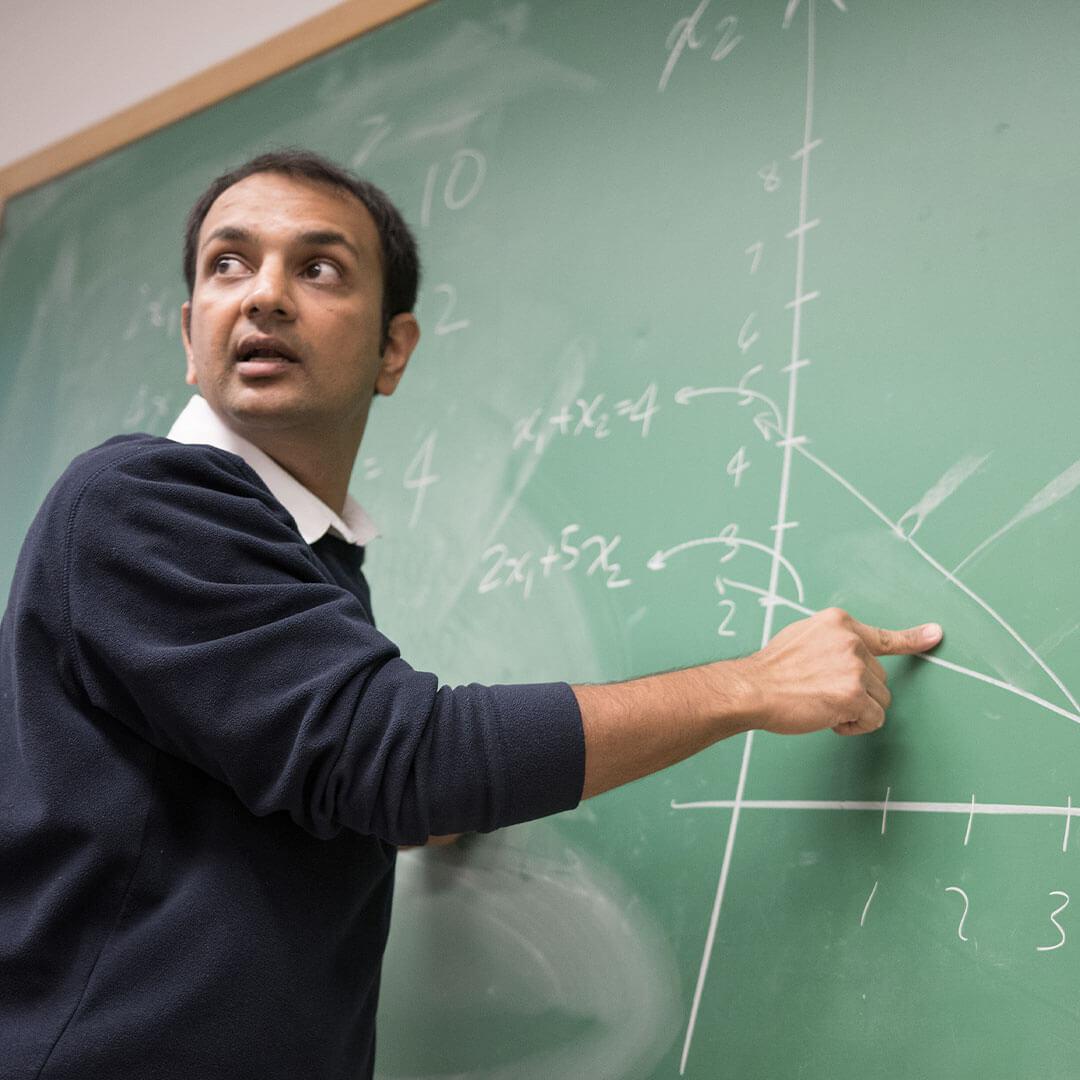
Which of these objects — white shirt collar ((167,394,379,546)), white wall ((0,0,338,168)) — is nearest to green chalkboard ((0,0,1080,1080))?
white shirt collar ((167,394,379,546))

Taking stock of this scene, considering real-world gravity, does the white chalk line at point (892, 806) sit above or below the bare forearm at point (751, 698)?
below

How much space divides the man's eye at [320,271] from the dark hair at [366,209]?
74 millimetres

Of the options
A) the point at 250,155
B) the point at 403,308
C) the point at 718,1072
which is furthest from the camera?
the point at 250,155

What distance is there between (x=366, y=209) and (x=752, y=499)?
1.40 ft

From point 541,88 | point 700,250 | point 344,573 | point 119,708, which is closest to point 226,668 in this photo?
point 119,708

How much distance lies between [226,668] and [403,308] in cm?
55

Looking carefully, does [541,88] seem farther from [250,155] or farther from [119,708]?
[119,708]

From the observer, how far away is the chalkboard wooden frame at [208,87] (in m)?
1.50

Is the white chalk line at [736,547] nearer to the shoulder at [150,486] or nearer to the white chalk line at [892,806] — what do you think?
the white chalk line at [892,806]

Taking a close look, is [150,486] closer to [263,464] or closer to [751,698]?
[263,464]

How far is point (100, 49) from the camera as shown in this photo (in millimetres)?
1828

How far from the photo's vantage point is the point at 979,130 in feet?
3.22

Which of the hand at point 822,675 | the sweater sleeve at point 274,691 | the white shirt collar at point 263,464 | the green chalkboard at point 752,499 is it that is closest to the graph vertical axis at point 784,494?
the green chalkboard at point 752,499

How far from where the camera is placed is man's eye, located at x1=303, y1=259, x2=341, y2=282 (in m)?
1.09
